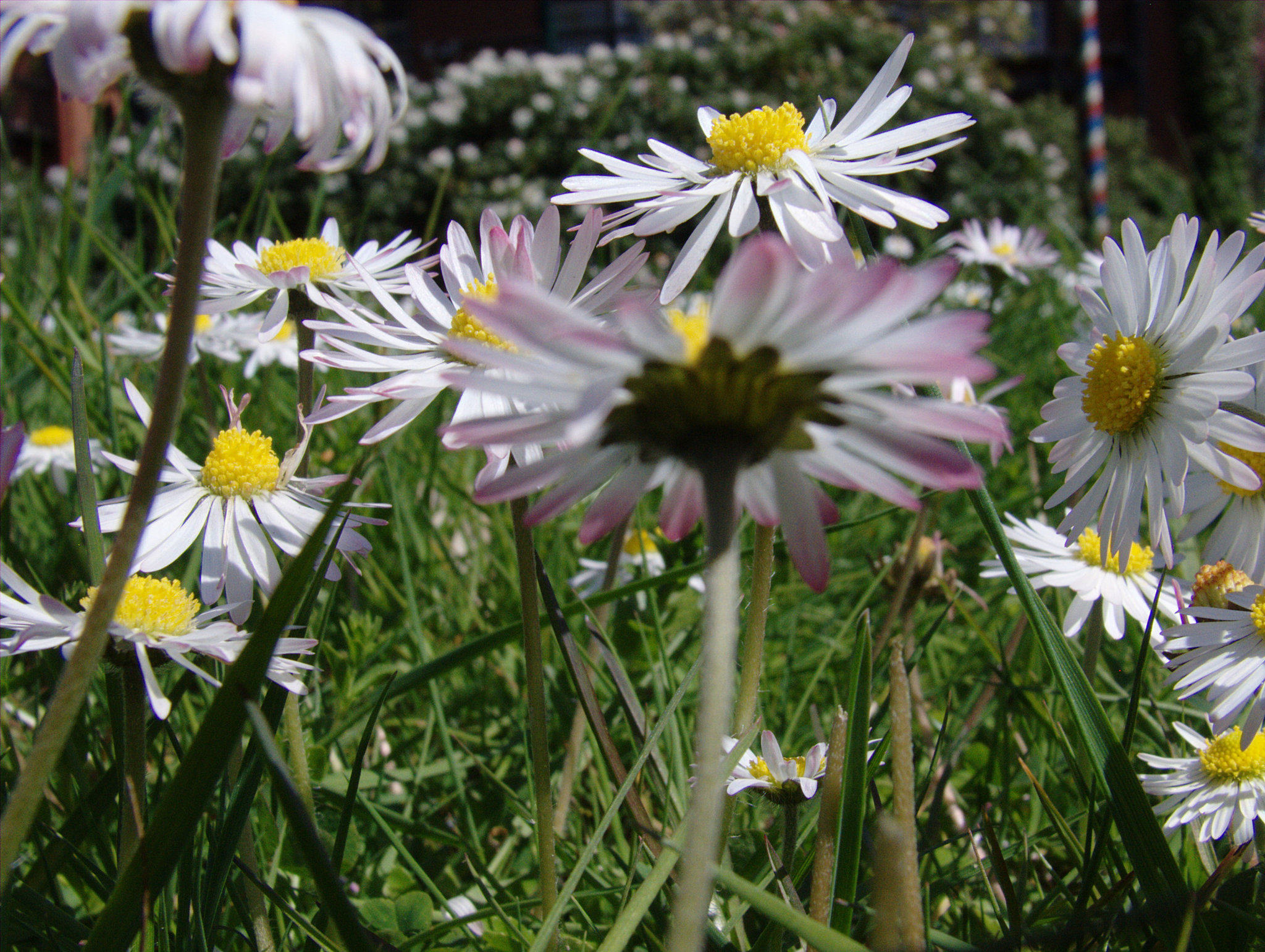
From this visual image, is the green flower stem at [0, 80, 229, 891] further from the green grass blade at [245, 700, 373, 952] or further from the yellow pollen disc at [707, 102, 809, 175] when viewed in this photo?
the yellow pollen disc at [707, 102, 809, 175]

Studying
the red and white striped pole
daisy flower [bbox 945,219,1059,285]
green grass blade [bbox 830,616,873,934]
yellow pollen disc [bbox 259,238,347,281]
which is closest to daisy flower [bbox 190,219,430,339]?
yellow pollen disc [bbox 259,238,347,281]

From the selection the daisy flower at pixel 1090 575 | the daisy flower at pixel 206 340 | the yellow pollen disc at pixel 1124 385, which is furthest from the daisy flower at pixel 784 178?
→ the daisy flower at pixel 206 340

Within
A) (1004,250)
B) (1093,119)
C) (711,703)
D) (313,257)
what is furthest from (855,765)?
(1093,119)

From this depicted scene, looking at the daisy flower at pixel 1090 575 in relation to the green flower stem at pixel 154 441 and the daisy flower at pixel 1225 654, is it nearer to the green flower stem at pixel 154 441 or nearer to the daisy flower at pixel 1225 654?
the daisy flower at pixel 1225 654

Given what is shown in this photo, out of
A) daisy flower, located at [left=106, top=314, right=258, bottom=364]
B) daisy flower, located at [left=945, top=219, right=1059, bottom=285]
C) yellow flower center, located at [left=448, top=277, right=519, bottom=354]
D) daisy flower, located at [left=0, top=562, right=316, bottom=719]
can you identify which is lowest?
daisy flower, located at [left=0, top=562, right=316, bottom=719]

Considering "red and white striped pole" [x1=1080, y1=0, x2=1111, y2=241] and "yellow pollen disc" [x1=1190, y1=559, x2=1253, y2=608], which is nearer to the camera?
"yellow pollen disc" [x1=1190, y1=559, x2=1253, y2=608]

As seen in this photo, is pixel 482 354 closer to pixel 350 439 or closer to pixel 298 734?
pixel 298 734

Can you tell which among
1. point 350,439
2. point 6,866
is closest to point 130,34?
point 6,866
